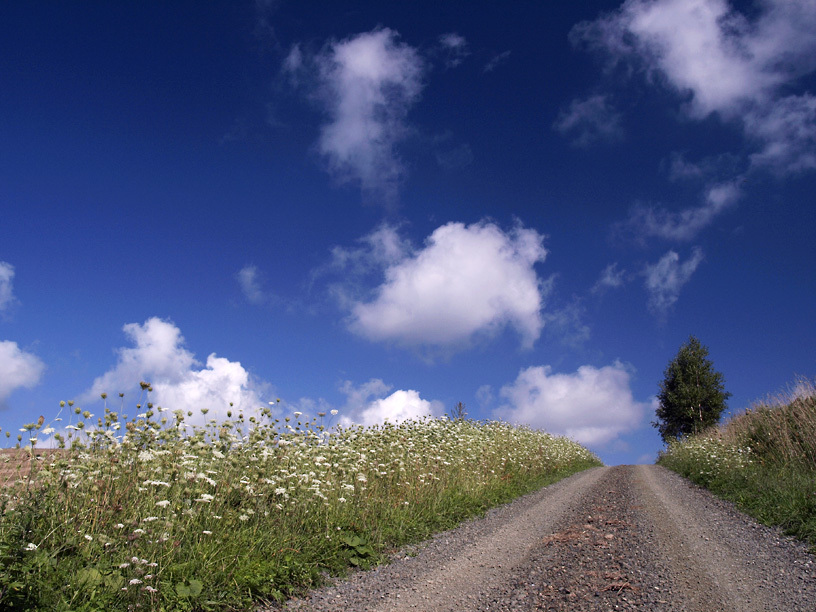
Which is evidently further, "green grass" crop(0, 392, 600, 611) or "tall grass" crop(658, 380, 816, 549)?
"tall grass" crop(658, 380, 816, 549)

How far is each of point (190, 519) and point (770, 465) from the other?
17.8 m

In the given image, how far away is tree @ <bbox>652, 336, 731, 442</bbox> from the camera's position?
149 feet

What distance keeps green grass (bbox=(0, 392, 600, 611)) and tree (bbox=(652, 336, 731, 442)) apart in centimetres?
4483

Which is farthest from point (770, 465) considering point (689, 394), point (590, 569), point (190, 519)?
point (689, 394)

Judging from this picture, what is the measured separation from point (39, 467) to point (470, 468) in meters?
10.2

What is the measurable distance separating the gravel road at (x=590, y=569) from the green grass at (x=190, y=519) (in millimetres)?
A: 602

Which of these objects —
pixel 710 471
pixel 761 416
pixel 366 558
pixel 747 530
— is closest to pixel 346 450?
pixel 366 558

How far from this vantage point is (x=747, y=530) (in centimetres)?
933

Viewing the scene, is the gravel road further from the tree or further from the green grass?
the tree

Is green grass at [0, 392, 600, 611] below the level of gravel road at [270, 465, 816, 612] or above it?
above

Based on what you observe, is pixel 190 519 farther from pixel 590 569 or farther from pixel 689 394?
pixel 689 394

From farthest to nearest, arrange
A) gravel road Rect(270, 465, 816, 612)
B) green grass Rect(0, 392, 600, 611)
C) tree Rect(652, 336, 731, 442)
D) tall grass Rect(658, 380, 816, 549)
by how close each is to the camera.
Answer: tree Rect(652, 336, 731, 442) < tall grass Rect(658, 380, 816, 549) < gravel road Rect(270, 465, 816, 612) < green grass Rect(0, 392, 600, 611)

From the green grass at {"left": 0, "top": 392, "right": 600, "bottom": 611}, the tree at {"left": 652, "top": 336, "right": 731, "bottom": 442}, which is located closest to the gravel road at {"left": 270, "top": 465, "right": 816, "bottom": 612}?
the green grass at {"left": 0, "top": 392, "right": 600, "bottom": 611}

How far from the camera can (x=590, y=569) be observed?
248 inches
